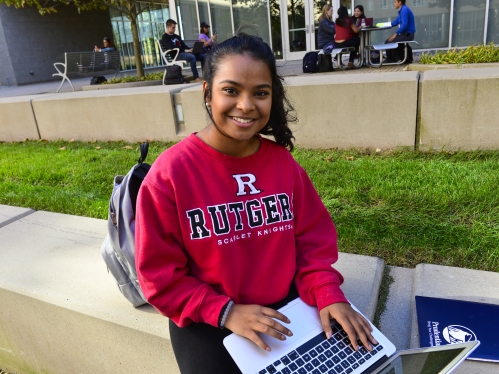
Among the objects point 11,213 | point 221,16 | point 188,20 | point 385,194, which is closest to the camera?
point 385,194

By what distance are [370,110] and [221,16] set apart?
433 inches

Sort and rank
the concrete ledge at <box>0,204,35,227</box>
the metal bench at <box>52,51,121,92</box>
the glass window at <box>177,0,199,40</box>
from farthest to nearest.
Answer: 1. the glass window at <box>177,0,199,40</box>
2. the metal bench at <box>52,51,121,92</box>
3. the concrete ledge at <box>0,204,35,227</box>

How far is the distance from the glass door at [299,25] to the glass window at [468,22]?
141 inches

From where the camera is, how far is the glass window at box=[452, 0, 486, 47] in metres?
10.9

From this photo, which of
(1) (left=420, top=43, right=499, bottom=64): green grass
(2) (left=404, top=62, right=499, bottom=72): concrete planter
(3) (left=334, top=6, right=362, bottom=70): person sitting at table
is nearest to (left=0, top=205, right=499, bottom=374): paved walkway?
(2) (left=404, top=62, right=499, bottom=72): concrete planter

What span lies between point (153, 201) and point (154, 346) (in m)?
0.74

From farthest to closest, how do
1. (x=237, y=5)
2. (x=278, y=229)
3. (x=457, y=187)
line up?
(x=237, y=5) < (x=457, y=187) < (x=278, y=229)

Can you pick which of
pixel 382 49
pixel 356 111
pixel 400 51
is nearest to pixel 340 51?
pixel 382 49

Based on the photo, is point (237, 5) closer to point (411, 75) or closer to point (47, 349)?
point (411, 75)

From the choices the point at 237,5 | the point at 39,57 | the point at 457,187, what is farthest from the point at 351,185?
the point at 39,57

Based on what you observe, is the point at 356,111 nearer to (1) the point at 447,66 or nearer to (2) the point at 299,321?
(1) the point at 447,66

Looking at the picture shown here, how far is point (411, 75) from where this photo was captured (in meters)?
4.32

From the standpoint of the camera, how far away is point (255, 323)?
1355 mm

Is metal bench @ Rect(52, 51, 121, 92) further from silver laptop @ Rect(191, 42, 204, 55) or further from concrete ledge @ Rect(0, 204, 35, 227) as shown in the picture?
concrete ledge @ Rect(0, 204, 35, 227)
